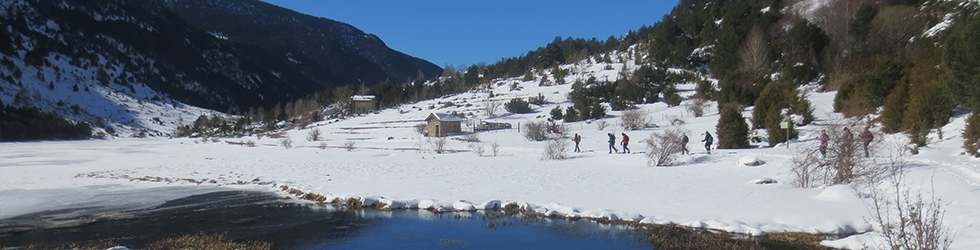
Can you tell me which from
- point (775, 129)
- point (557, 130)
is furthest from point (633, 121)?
point (775, 129)

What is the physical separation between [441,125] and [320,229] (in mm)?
A: 30406

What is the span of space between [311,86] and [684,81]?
388 ft

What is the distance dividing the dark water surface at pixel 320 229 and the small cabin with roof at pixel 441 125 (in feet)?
91.0

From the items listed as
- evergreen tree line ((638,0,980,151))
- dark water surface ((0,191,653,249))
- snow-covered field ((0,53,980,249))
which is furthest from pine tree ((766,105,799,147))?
dark water surface ((0,191,653,249))

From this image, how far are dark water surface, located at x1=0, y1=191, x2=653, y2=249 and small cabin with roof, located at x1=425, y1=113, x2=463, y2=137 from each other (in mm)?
27726

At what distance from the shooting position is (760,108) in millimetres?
25188

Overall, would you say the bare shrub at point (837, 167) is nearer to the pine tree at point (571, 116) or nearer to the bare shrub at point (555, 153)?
the bare shrub at point (555, 153)

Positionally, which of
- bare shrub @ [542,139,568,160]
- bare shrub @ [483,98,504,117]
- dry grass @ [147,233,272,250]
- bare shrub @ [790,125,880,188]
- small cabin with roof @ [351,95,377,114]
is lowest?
dry grass @ [147,233,272,250]

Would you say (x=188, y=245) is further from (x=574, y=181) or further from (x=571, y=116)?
(x=571, y=116)

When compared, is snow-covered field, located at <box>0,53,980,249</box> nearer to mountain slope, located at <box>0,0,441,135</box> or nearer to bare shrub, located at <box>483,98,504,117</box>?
bare shrub, located at <box>483,98,504,117</box>

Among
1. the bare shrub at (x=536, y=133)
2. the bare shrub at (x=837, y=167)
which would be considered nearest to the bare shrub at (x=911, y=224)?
the bare shrub at (x=837, y=167)

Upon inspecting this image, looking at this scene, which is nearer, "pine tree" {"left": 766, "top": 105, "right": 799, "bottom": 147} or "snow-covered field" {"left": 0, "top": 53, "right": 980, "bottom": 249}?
"snow-covered field" {"left": 0, "top": 53, "right": 980, "bottom": 249}

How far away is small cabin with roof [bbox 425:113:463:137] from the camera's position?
40.4m

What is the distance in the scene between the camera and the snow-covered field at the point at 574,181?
10.0m
